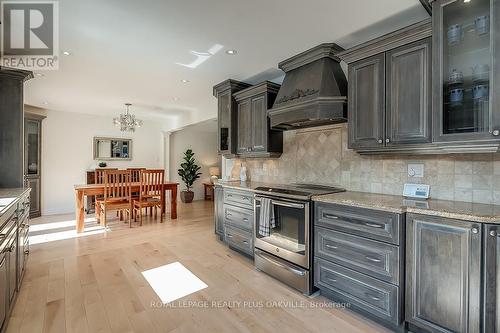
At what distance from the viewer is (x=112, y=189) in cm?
464

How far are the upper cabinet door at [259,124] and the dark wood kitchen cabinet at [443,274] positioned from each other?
2.03 metres

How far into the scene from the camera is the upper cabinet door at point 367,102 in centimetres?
219

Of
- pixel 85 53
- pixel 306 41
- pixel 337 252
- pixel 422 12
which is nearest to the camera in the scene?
pixel 422 12

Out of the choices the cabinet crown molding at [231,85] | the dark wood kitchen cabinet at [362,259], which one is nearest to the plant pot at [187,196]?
the cabinet crown molding at [231,85]

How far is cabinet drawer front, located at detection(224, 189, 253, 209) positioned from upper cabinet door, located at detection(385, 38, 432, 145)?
1663 mm

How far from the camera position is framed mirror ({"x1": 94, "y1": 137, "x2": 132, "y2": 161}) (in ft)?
20.9

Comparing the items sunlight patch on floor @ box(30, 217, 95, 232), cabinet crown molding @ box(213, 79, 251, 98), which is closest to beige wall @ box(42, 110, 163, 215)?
sunlight patch on floor @ box(30, 217, 95, 232)

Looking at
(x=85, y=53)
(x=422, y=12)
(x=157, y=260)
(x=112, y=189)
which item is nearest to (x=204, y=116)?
(x=112, y=189)

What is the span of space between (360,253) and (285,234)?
83cm

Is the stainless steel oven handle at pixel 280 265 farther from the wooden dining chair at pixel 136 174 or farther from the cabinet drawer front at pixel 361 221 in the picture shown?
the wooden dining chair at pixel 136 174

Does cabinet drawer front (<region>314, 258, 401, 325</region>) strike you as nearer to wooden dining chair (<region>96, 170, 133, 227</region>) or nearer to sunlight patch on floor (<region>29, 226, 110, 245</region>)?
wooden dining chair (<region>96, 170, 133, 227</region>)

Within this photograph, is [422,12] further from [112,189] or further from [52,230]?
[52,230]

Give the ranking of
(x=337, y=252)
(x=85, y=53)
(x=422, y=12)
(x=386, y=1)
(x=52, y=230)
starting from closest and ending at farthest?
(x=386, y=1) → (x=422, y=12) → (x=337, y=252) → (x=85, y=53) → (x=52, y=230)

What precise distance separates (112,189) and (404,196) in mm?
4604
